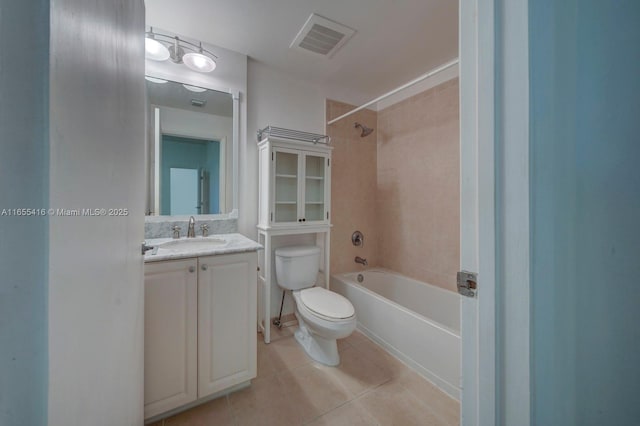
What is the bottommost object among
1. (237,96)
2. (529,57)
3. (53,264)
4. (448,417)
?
(448,417)

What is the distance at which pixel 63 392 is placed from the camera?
1.18ft

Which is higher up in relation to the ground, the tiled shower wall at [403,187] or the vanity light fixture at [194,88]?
the vanity light fixture at [194,88]

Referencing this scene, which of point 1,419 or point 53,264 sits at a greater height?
point 53,264

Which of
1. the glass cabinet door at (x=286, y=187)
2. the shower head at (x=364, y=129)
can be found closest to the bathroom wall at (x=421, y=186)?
the shower head at (x=364, y=129)

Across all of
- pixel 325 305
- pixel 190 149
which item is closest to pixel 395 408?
pixel 325 305

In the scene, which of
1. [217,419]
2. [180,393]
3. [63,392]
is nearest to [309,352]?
[217,419]

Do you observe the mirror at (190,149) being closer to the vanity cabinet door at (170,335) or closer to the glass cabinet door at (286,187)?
the glass cabinet door at (286,187)

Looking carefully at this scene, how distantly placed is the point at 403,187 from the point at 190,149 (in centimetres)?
205

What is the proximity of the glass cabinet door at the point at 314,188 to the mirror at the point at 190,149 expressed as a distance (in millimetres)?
643

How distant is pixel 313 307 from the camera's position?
167cm

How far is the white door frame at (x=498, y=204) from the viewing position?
505 millimetres

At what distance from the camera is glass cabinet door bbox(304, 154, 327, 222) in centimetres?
217

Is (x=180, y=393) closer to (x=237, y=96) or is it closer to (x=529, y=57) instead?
(x=529, y=57)

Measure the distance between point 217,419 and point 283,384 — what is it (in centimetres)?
40
